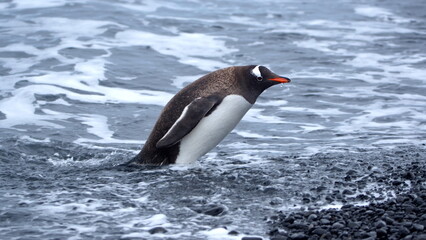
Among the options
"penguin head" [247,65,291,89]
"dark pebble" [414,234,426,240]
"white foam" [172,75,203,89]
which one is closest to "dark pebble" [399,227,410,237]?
"dark pebble" [414,234,426,240]

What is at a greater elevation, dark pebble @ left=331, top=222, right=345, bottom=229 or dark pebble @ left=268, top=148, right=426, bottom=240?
dark pebble @ left=331, top=222, right=345, bottom=229

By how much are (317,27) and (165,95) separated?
21.2ft

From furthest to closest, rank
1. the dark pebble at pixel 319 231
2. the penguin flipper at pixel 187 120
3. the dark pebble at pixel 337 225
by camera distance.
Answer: the penguin flipper at pixel 187 120, the dark pebble at pixel 337 225, the dark pebble at pixel 319 231

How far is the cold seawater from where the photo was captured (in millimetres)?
5695

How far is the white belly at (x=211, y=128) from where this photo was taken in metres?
7.19

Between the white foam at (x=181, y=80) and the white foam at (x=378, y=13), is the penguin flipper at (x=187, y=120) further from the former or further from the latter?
the white foam at (x=378, y=13)

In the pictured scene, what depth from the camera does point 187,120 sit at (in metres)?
7.04

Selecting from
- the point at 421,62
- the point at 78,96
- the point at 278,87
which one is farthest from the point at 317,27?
the point at 78,96

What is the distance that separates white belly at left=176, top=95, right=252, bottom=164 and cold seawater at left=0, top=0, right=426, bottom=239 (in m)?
0.18

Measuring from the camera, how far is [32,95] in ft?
34.2

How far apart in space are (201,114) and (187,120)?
0.14 metres

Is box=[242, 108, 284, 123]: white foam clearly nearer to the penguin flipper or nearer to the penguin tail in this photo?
the penguin flipper

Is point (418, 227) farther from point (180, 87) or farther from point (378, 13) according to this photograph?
point (378, 13)

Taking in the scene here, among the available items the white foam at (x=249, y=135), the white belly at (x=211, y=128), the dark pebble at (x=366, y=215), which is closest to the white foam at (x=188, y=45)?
the white foam at (x=249, y=135)
